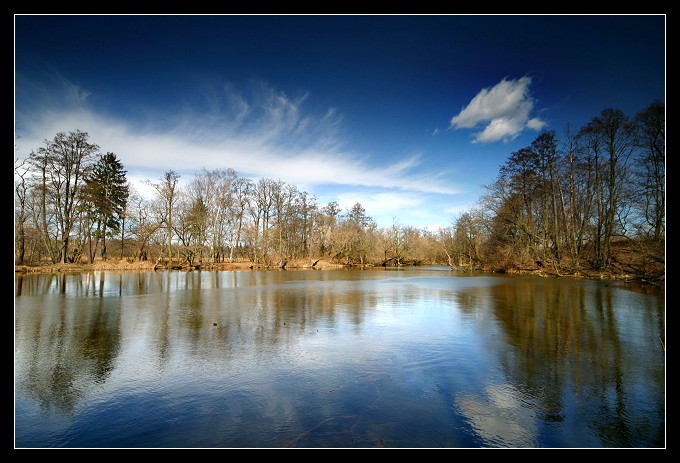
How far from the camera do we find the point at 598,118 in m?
26.0

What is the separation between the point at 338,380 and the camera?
16.2 ft

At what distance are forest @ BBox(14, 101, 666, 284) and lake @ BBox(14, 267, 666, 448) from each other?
14.9 m

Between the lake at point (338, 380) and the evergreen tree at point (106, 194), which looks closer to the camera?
the lake at point (338, 380)

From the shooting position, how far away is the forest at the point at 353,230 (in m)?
22.4

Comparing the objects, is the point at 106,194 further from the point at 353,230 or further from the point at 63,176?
the point at 353,230

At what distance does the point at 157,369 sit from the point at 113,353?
1438 millimetres

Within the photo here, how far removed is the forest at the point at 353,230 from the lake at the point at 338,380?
14.9m

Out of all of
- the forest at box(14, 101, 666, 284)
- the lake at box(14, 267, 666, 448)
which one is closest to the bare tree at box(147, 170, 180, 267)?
the forest at box(14, 101, 666, 284)

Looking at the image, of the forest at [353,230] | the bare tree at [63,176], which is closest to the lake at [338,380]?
the forest at [353,230]

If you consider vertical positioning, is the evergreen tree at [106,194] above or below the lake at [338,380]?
above

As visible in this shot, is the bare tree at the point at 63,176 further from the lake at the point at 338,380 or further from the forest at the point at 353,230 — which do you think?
the lake at the point at 338,380
